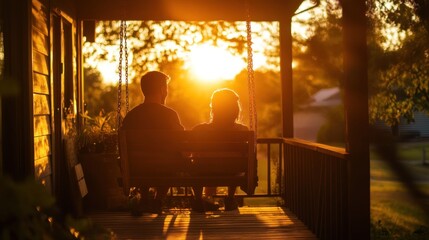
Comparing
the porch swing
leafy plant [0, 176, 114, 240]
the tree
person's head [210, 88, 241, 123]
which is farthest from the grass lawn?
leafy plant [0, 176, 114, 240]

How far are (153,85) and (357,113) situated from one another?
7.64 feet

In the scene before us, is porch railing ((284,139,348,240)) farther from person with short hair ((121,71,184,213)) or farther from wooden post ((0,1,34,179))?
wooden post ((0,1,34,179))


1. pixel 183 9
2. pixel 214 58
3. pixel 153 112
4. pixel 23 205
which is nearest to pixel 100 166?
pixel 153 112

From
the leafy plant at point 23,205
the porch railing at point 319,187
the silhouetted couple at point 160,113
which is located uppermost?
the silhouetted couple at point 160,113

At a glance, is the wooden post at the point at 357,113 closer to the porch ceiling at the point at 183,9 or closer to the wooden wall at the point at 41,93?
the wooden wall at the point at 41,93

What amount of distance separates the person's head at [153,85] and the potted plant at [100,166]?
1063mm

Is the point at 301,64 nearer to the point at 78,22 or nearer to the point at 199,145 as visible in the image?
the point at 78,22

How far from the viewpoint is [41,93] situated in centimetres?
525

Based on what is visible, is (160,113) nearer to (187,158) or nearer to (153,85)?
(153,85)

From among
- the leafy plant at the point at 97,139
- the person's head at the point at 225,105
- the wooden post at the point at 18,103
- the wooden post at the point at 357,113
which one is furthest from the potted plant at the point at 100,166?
the wooden post at the point at 357,113

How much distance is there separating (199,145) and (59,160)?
1.61 metres

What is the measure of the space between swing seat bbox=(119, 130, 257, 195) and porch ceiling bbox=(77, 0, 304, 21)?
231 centimetres

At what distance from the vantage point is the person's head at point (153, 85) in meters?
5.80

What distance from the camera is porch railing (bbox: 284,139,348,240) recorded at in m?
4.32
